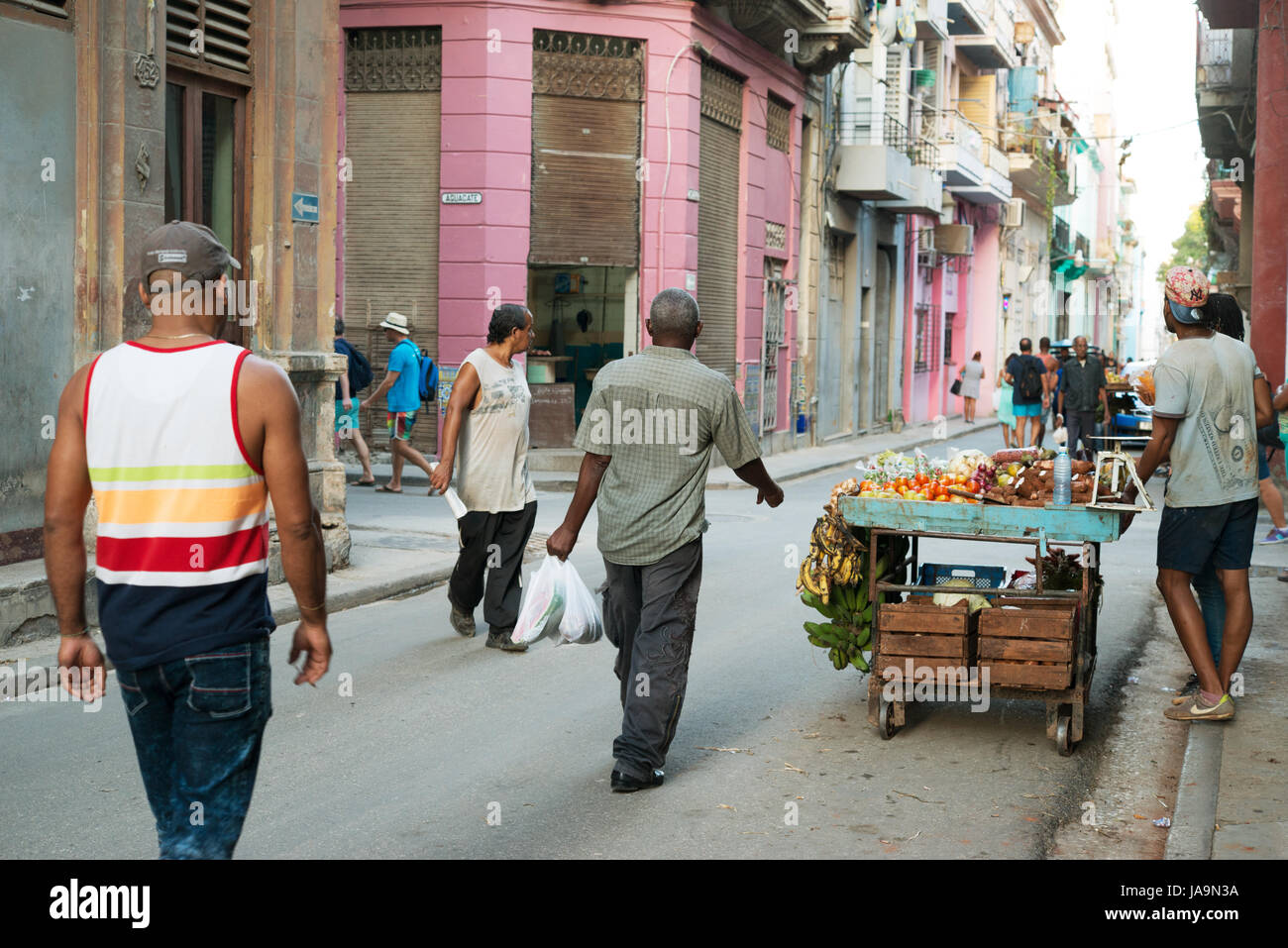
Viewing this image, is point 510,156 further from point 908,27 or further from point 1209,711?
point 1209,711

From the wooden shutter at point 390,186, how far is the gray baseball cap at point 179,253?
16.2m

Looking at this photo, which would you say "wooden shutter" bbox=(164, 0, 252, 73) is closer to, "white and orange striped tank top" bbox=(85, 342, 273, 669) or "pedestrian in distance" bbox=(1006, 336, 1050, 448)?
"white and orange striped tank top" bbox=(85, 342, 273, 669)

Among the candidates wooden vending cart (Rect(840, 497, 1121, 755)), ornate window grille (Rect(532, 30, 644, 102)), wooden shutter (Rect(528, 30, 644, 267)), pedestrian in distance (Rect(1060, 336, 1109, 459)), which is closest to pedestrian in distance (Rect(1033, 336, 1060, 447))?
pedestrian in distance (Rect(1060, 336, 1109, 459))

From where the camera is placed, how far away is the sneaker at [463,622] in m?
9.16

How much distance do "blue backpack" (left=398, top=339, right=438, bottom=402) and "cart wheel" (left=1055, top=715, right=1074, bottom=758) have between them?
38.6 feet

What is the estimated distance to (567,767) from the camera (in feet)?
20.5

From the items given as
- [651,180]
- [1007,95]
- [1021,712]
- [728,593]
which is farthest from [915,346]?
[1021,712]

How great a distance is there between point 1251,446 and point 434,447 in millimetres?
14323

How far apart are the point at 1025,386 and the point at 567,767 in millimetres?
18609

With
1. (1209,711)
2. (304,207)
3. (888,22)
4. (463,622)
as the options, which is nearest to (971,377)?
(888,22)

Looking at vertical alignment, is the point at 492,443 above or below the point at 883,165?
below

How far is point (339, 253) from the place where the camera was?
65.5 ft

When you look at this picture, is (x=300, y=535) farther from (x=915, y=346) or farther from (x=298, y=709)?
(x=915, y=346)
